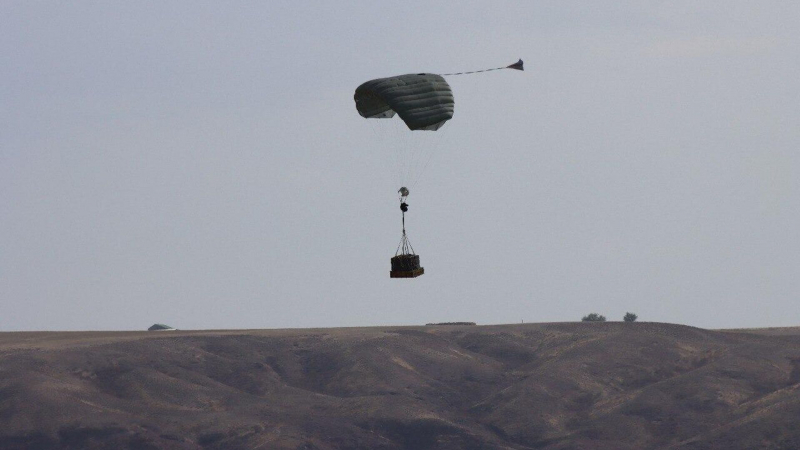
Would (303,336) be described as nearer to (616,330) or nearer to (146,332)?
(146,332)

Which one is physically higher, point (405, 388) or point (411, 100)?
point (411, 100)

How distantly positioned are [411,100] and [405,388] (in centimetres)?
4746

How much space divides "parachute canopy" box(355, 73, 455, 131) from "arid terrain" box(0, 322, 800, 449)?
36.9 meters

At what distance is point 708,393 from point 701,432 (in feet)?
16.7

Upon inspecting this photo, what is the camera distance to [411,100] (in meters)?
52.3

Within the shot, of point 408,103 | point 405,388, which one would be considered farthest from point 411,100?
point 405,388

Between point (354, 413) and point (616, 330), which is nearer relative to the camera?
point (354, 413)

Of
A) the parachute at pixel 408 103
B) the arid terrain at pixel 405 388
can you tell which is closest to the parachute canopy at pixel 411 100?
the parachute at pixel 408 103

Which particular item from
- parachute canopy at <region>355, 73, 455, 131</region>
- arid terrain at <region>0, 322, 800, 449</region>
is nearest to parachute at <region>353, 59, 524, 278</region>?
parachute canopy at <region>355, 73, 455, 131</region>

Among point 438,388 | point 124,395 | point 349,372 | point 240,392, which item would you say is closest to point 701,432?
point 438,388

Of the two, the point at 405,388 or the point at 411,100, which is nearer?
the point at 411,100

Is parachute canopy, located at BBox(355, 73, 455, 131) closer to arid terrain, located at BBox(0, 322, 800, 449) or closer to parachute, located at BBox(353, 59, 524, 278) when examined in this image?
parachute, located at BBox(353, 59, 524, 278)

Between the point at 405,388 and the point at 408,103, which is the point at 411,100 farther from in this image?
the point at 405,388

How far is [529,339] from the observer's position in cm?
10975
